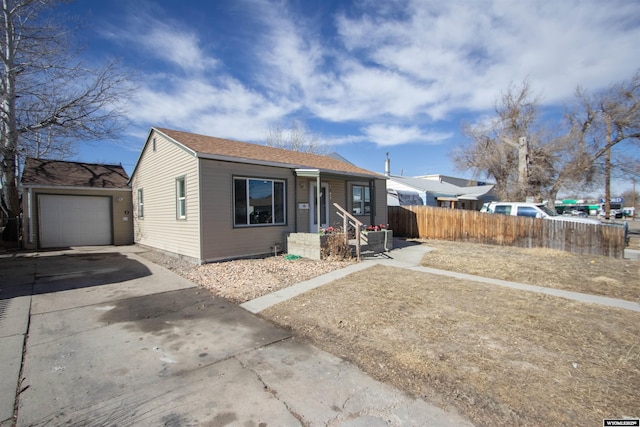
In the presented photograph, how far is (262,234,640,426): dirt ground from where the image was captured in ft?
8.72

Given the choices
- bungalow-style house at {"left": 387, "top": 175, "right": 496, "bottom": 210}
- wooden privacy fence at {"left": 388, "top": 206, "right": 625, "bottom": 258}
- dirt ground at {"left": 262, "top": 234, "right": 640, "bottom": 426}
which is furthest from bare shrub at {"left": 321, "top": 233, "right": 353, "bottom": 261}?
bungalow-style house at {"left": 387, "top": 175, "right": 496, "bottom": 210}


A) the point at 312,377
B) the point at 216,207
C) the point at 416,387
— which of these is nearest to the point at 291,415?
the point at 312,377

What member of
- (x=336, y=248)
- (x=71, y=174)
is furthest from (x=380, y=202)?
(x=71, y=174)

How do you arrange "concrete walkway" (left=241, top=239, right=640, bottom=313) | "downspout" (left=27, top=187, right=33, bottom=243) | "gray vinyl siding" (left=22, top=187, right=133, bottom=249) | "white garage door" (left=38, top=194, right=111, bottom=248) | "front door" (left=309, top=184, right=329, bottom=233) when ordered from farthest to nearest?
"white garage door" (left=38, top=194, right=111, bottom=248), "gray vinyl siding" (left=22, top=187, right=133, bottom=249), "downspout" (left=27, top=187, right=33, bottom=243), "front door" (left=309, top=184, right=329, bottom=233), "concrete walkway" (left=241, top=239, right=640, bottom=313)

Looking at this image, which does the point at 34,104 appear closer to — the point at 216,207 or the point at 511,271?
the point at 216,207

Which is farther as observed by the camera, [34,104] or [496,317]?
[34,104]

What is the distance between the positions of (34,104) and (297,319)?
54.7 ft

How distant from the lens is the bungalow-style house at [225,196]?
902cm

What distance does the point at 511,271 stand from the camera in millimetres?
7902

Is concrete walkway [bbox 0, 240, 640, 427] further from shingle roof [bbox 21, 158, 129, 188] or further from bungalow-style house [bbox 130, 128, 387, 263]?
shingle roof [bbox 21, 158, 129, 188]

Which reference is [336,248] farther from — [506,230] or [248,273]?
[506,230]

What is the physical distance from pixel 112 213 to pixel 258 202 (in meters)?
8.80

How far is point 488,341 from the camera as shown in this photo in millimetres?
3818

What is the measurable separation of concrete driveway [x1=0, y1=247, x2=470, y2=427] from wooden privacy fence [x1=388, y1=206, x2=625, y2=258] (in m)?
12.2
